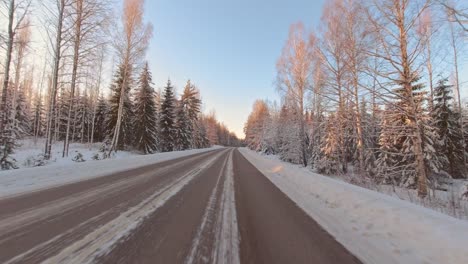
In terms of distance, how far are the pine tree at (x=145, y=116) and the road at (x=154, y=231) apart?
22034 millimetres

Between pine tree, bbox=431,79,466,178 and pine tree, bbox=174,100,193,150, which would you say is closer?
pine tree, bbox=431,79,466,178

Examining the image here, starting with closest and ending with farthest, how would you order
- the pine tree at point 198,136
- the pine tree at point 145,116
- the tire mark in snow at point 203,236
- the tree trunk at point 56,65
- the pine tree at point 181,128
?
1. the tire mark in snow at point 203,236
2. the tree trunk at point 56,65
3. the pine tree at point 145,116
4. the pine tree at point 181,128
5. the pine tree at point 198,136

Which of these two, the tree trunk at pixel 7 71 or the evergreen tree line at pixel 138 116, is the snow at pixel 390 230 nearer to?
the tree trunk at pixel 7 71

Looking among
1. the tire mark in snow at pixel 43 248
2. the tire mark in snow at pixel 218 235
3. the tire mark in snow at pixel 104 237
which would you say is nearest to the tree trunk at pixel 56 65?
the tire mark in snow at pixel 104 237

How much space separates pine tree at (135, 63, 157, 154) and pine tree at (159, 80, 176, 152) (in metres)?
4.50

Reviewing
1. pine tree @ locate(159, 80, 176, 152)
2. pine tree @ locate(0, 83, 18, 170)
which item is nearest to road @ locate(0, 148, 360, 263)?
pine tree @ locate(0, 83, 18, 170)

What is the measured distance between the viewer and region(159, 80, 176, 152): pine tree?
32656 mm

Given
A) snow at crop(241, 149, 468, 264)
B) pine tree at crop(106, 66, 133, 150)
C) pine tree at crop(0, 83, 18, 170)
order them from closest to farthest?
snow at crop(241, 149, 468, 264) → pine tree at crop(0, 83, 18, 170) → pine tree at crop(106, 66, 133, 150)

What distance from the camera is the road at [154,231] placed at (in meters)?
2.55

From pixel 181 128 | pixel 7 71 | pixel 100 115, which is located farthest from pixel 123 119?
pixel 7 71

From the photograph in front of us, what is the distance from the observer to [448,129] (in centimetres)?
2130

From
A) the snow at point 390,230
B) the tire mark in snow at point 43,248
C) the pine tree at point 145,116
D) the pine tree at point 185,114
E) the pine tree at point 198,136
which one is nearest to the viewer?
the tire mark in snow at point 43,248

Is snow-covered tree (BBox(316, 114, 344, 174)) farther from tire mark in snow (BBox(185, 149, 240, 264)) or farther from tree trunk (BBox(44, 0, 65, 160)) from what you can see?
tree trunk (BBox(44, 0, 65, 160))

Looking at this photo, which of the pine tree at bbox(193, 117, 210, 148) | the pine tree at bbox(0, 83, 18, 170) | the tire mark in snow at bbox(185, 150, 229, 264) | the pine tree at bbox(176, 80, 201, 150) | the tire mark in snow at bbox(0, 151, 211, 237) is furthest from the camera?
the pine tree at bbox(193, 117, 210, 148)
